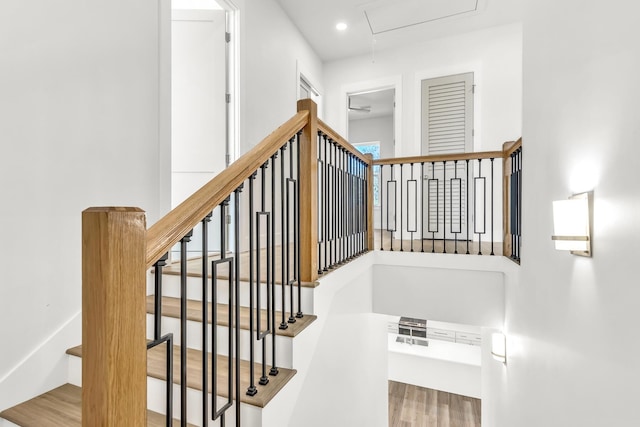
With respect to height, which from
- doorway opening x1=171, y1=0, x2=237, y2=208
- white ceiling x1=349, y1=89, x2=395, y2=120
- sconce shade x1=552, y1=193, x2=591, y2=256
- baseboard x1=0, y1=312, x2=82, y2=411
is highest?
white ceiling x1=349, y1=89, x2=395, y2=120

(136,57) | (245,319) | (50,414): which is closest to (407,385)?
(245,319)

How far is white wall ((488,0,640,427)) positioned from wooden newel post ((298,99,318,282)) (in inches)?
47.8

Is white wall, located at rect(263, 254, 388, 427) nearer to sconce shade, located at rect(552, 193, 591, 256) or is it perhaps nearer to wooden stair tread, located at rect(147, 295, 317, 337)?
wooden stair tread, located at rect(147, 295, 317, 337)

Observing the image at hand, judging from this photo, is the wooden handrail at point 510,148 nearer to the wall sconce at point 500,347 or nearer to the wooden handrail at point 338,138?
the wooden handrail at point 338,138

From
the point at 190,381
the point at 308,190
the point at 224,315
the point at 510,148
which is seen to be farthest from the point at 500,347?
the point at 190,381

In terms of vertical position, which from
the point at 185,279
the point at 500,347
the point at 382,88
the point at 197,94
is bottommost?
the point at 500,347

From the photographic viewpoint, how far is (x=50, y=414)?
56.4 inches

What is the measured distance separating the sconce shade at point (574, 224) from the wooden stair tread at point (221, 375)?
1.33 metres

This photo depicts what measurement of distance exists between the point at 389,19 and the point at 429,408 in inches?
258

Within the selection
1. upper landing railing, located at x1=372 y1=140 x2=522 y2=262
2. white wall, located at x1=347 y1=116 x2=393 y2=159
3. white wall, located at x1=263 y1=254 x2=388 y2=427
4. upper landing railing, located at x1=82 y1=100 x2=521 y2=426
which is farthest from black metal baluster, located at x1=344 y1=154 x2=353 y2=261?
white wall, located at x1=347 y1=116 x2=393 y2=159

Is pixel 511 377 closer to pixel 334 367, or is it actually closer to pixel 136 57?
pixel 334 367

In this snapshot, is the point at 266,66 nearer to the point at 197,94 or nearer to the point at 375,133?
the point at 197,94

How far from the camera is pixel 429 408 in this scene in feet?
20.3

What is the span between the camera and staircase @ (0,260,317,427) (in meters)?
1.39
